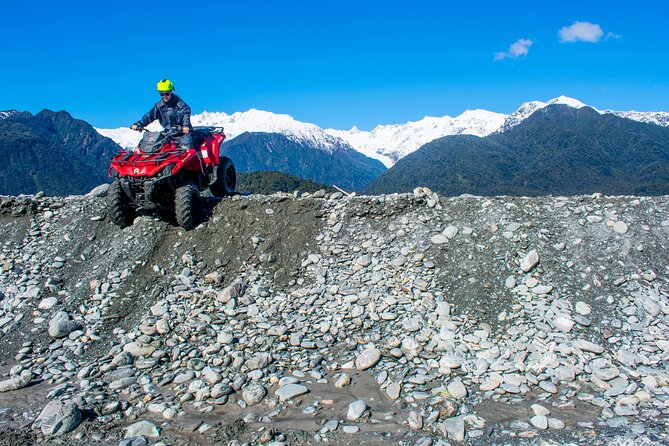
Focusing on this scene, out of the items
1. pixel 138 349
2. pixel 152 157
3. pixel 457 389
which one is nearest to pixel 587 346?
pixel 457 389

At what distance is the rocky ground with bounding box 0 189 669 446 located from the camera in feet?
17.7

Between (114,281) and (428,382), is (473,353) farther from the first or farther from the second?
(114,281)

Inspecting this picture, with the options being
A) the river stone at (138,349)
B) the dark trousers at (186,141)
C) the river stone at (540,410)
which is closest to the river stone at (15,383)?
the river stone at (138,349)

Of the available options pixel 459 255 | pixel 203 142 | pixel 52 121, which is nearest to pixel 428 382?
pixel 459 255

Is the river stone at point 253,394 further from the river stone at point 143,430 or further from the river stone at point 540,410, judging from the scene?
the river stone at point 540,410

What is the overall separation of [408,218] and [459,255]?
4.98 ft

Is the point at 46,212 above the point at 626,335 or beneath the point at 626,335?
above

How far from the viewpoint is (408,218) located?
9453mm

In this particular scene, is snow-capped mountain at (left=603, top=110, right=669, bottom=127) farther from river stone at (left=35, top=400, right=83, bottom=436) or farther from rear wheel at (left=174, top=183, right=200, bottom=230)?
river stone at (left=35, top=400, right=83, bottom=436)

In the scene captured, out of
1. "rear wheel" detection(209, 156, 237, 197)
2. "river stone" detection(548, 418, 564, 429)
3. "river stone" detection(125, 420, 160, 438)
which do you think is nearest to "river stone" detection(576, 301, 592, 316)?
"river stone" detection(548, 418, 564, 429)

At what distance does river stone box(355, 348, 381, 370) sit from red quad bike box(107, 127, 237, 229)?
512 cm

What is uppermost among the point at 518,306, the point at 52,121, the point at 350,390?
the point at 52,121

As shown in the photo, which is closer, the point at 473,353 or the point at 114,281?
the point at 473,353

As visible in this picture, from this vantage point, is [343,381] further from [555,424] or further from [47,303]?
[47,303]
